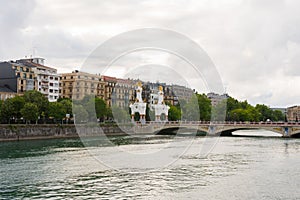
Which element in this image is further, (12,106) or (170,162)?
(12,106)

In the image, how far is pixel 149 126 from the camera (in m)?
92.8

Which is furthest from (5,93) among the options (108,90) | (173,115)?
(173,115)

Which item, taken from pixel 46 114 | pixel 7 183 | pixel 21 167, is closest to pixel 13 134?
pixel 46 114

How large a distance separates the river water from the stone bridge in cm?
3525

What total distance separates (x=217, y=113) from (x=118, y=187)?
96.2 metres

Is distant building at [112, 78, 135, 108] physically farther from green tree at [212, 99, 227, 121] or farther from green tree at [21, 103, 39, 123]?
green tree at [21, 103, 39, 123]

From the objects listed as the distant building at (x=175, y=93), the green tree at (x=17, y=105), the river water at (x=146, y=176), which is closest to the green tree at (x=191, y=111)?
the distant building at (x=175, y=93)

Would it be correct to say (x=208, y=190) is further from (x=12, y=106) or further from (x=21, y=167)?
(x=12, y=106)

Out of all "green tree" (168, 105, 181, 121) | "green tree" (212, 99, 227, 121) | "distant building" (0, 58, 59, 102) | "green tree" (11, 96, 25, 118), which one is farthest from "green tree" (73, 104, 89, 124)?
"green tree" (212, 99, 227, 121)

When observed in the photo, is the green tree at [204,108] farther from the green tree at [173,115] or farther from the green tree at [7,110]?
the green tree at [7,110]

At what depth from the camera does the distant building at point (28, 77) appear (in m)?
90.4

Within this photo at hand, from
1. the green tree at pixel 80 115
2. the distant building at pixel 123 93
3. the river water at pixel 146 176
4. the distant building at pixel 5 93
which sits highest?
the distant building at pixel 123 93

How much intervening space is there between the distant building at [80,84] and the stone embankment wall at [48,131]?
2929 cm

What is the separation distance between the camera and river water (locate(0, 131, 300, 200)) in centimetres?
2316
